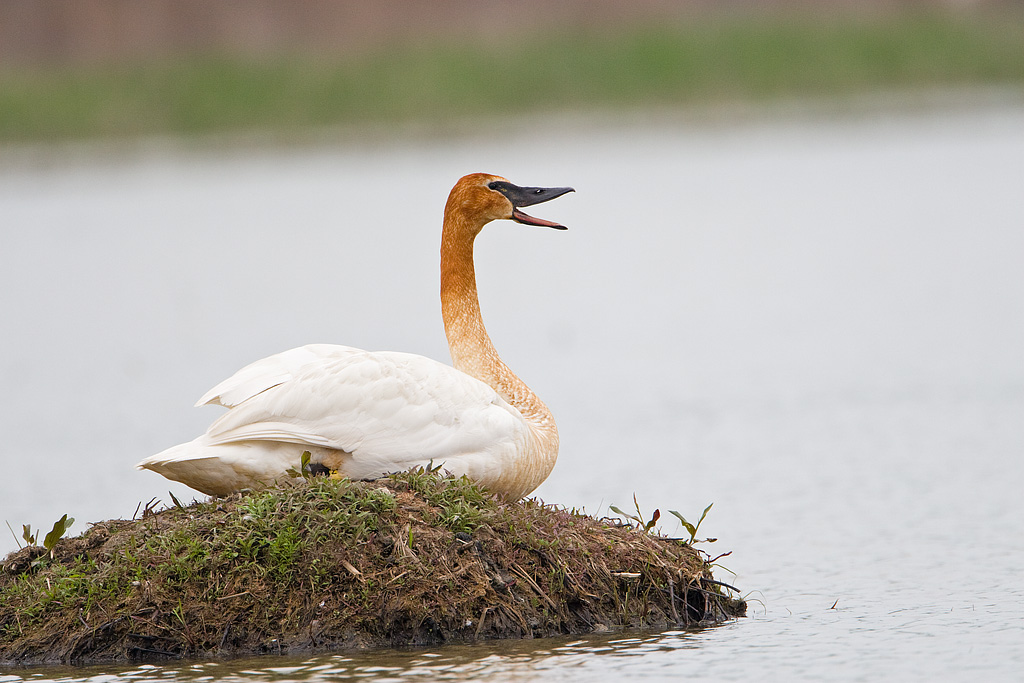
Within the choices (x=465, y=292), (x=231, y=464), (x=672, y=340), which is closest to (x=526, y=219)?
(x=465, y=292)

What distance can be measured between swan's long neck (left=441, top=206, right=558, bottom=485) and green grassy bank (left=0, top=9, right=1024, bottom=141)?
3162 centimetres

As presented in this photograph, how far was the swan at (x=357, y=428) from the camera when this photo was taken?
6.83 m

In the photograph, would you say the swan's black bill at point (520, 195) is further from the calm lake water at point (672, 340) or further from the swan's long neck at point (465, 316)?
the calm lake water at point (672, 340)

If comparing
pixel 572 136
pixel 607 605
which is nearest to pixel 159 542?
pixel 607 605

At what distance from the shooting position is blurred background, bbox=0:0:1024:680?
877 centimetres

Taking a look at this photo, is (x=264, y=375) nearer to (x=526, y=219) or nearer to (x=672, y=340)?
(x=526, y=219)

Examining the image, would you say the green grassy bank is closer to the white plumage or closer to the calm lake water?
the calm lake water

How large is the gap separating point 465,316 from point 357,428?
4.23ft

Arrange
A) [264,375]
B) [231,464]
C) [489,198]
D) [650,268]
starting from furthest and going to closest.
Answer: [650,268]
[489,198]
[264,375]
[231,464]

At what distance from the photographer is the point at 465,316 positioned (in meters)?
8.04

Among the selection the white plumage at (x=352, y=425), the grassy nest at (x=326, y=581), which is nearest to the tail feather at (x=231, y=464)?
the white plumage at (x=352, y=425)

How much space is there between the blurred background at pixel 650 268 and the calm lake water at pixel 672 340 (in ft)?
0.16

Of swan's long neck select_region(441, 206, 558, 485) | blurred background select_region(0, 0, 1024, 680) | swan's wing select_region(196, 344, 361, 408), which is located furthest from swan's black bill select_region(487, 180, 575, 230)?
blurred background select_region(0, 0, 1024, 680)

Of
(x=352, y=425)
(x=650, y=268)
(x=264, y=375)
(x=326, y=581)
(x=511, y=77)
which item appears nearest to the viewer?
(x=326, y=581)
